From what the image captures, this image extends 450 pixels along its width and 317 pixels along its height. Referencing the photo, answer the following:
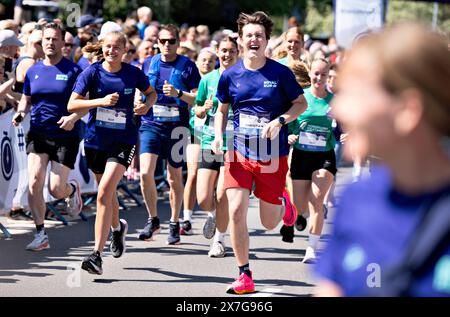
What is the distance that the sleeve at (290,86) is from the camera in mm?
8445

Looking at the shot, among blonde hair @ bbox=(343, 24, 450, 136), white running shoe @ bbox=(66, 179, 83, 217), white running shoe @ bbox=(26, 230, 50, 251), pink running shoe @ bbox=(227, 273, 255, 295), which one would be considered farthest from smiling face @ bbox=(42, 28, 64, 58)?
blonde hair @ bbox=(343, 24, 450, 136)

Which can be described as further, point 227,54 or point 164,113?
point 164,113

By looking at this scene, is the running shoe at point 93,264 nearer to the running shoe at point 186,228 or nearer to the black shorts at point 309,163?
the black shorts at point 309,163

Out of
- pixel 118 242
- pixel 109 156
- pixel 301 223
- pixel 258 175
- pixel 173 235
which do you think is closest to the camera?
pixel 258 175

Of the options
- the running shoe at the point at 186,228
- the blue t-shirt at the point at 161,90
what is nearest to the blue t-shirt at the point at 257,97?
the blue t-shirt at the point at 161,90

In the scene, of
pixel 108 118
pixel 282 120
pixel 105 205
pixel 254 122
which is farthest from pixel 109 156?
pixel 282 120

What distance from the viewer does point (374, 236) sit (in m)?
2.59

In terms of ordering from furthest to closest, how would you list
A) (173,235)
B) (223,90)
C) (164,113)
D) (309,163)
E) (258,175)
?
(164,113) < (173,235) < (309,163) < (223,90) < (258,175)

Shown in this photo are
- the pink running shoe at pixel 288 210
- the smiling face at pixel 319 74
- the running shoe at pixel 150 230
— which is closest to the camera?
the pink running shoe at pixel 288 210

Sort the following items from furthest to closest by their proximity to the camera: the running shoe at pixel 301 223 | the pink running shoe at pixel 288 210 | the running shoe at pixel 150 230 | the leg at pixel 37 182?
the running shoe at pixel 301 223, the running shoe at pixel 150 230, the leg at pixel 37 182, the pink running shoe at pixel 288 210

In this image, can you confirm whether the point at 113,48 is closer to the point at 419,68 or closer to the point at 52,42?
the point at 52,42

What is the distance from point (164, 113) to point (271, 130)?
3236mm

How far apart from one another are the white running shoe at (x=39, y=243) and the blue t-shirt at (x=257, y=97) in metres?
2.59

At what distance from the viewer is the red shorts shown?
27.1ft
